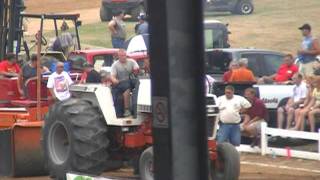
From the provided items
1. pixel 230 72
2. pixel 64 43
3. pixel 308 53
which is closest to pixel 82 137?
pixel 230 72

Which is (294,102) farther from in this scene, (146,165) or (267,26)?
(267,26)

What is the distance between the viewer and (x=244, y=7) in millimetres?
38875

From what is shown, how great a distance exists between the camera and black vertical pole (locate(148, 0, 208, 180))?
4586mm

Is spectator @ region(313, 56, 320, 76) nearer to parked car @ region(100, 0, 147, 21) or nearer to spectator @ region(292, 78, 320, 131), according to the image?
spectator @ region(292, 78, 320, 131)

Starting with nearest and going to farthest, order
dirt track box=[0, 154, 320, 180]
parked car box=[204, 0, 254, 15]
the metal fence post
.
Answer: dirt track box=[0, 154, 320, 180] < the metal fence post < parked car box=[204, 0, 254, 15]

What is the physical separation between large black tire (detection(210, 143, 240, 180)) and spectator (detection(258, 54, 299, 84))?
642cm

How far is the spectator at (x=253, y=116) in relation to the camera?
53.1 feet

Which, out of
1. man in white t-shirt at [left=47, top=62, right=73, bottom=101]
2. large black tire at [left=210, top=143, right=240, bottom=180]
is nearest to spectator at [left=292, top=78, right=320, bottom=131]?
man in white t-shirt at [left=47, top=62, right=73, bottom=101]

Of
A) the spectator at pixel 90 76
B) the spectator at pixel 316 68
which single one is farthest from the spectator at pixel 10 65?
the spectator at pixel 316 68

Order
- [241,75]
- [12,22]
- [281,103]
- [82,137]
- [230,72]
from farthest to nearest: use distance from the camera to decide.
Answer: [12,22] < [230,72] < [241,75] < [281,103] < [82,137]

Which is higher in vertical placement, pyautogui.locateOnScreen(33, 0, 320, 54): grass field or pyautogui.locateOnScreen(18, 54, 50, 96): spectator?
pyautogui.locateOnScreen(33, 0, 320, 54): grass field

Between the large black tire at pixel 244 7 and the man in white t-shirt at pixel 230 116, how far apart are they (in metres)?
23.2

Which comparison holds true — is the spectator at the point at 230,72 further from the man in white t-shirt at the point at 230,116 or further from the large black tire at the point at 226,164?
the large black tire at the point at 226,164

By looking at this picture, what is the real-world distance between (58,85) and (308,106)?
4408mm
